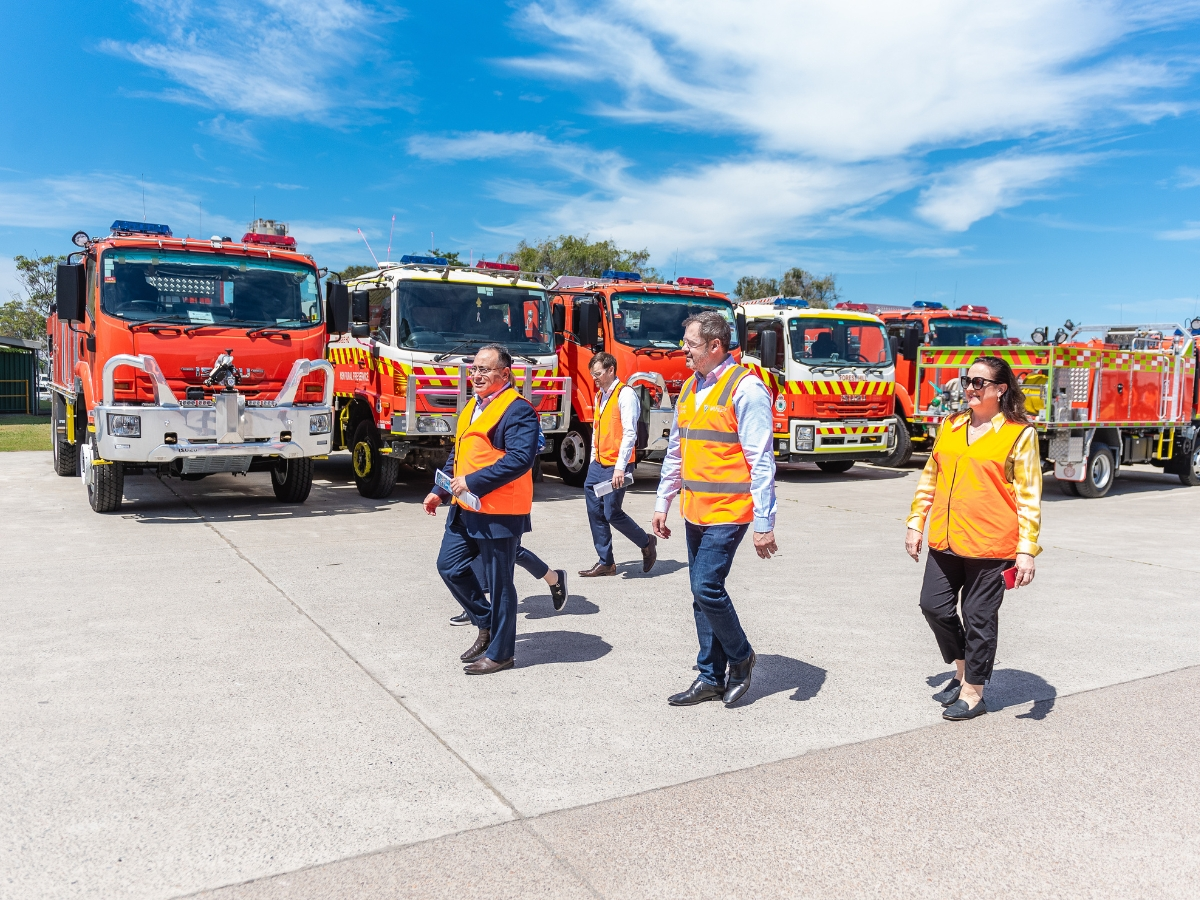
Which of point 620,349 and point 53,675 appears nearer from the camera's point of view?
point 53,675

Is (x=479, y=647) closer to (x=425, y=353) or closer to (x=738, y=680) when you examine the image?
(x=738, y=680)

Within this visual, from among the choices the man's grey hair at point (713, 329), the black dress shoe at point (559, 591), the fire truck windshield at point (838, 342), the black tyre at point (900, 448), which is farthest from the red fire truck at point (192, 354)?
the black tyre at point (900, 448)

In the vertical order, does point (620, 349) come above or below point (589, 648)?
above

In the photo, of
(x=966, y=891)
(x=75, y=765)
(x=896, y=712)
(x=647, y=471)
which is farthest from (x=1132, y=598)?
(x=647, y=471)

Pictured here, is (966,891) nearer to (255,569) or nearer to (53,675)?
(53,675)

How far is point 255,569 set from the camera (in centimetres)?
721

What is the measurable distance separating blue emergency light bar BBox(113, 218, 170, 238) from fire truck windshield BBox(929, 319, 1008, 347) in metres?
11.4

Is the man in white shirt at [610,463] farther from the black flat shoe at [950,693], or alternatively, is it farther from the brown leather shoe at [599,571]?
the black flat shoe at [950,693]

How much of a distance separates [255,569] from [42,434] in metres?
16.8

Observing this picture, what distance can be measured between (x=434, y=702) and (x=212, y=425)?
5.77m

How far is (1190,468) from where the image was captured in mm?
14656

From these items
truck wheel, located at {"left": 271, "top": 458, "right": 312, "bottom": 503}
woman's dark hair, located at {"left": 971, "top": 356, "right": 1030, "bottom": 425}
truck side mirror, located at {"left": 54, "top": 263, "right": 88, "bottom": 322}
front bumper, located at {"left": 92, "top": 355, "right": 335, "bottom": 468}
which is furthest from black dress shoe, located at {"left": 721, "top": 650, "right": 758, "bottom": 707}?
truck side mirror, located at {"left": 54, "top": 263, "right": 88, "bottom": 322}

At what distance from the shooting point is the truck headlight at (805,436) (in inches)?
535

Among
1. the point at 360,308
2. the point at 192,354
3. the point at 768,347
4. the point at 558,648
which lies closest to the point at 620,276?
the point at 768,347
